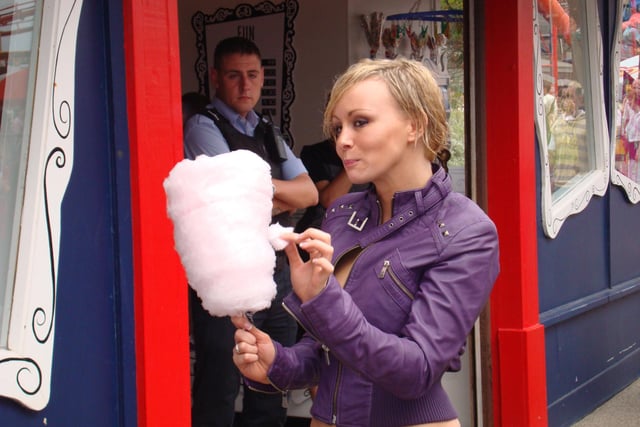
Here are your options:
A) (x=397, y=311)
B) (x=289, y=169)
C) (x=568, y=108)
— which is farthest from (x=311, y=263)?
(x=568, y=108)

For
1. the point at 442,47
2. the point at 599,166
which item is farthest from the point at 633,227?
the point at 442,47

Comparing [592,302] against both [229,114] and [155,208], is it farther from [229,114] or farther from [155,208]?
[155,208]

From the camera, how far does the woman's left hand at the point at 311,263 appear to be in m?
1.89

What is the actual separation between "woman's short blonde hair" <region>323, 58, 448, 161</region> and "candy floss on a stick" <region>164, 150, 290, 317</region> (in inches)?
13.5

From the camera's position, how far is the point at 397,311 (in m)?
2.13

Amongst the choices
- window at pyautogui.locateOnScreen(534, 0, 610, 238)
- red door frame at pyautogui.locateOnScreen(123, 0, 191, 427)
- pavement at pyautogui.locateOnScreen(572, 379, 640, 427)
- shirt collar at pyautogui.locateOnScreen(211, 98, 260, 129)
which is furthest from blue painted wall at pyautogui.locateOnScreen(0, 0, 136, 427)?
pavement at pyautogui.locateOnScreen(572, 379, 640, 427)

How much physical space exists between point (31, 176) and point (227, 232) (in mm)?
902

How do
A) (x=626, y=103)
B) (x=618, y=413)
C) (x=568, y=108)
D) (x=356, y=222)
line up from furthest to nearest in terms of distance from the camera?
1. (x=626, y=103)
2. (x=618, y=413)
3. (x=568, y=108)
4. (x=356, y=222)

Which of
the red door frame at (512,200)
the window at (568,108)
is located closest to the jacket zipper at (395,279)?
the red door frame at (512,200)

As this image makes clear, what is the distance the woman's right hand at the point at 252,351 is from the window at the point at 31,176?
0.71 meters

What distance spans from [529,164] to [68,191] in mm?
3003

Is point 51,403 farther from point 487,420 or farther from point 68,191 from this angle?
point 487,420

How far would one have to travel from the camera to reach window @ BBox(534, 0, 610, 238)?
5.36 m

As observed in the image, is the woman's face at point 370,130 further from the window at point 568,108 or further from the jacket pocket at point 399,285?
the window at point 568,108
